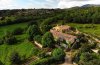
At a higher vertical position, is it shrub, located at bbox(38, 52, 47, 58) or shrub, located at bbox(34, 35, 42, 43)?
shrub, located at bbox(34, 35, 42, 43)

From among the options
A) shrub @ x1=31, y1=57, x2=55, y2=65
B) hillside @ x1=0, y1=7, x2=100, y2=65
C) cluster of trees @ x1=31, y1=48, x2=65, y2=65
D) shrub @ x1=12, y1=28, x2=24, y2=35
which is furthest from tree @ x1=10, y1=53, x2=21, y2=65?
shrub @ x1=12, y1=28, x2=24, y2=35

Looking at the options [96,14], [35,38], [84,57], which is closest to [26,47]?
[35,38]

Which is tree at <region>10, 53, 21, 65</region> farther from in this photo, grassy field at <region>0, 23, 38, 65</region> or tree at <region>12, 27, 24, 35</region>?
tree at <region>12, 27, 24, 35</region>

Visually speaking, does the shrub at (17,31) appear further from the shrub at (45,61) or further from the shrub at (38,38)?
the shrub at (45,61)

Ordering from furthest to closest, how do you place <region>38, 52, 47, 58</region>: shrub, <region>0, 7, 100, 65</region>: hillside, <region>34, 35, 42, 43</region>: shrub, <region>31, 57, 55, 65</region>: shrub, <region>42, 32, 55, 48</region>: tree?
1. <region>34, 35, 42, 43</region>: shrub
2. <region>42, 32, 55, 48</region>: tree
3. <region>38, 52, 47, 58</region>: shrub
4. <region>0, 7, 100, 65</region>: hillside
5. <region>31, 57, 55, 65</region>: shrub

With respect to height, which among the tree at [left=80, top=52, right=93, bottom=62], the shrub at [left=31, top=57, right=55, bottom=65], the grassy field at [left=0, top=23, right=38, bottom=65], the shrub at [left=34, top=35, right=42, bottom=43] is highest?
the tree at [left=80, top=52, right=93, bottom=62]

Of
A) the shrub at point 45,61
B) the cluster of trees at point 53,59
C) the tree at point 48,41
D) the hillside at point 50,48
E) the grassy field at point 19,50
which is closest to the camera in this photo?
the shrub at point 45,61

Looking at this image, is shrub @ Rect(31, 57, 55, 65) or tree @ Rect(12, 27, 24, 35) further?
tree @ Rect(12, 27, 24, 35)

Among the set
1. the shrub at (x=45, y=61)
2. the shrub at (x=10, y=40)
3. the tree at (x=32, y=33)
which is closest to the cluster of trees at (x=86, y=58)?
the shrub at (x=45, y=61)

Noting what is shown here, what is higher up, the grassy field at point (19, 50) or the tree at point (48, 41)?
the tree at point (48, 41)

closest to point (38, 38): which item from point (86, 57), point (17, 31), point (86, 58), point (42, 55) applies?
point (42, 55)

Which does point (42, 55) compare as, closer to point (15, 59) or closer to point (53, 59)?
point (53, 59)
